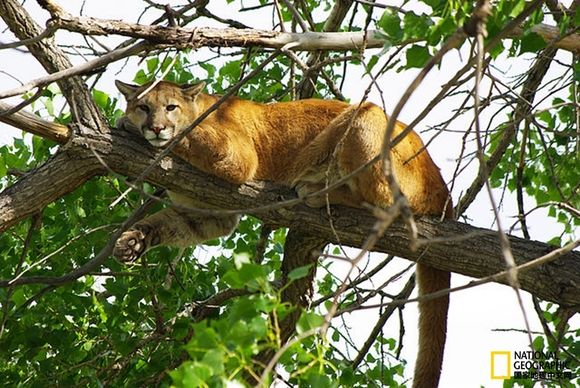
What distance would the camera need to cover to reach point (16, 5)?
502cm

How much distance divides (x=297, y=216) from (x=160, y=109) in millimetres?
1269

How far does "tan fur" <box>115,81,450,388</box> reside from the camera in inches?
225

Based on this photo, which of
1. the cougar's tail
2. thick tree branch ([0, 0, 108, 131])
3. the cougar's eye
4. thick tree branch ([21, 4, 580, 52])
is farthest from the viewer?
the cougar's eye

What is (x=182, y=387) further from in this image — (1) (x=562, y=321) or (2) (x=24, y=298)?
(2) (x=24, y=298)

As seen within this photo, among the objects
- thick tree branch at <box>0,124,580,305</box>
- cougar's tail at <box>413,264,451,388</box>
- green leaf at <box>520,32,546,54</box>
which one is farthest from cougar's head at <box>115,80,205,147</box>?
green leaf at <box>520,32,546,54</box>

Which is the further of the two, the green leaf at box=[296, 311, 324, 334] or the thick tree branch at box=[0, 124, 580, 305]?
the thick tree branch at box=[0, 124, 580, 305]

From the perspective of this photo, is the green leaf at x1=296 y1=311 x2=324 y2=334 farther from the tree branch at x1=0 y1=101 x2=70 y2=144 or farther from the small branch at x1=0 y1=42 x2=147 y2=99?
the tree branch at x1=0 y1=101 x2=70 y2=144

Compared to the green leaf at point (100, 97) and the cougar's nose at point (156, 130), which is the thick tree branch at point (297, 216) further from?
the green leaf at point (100, 97)

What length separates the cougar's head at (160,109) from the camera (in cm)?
573

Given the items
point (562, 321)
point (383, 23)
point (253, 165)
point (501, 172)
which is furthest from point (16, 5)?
point (501, 172)

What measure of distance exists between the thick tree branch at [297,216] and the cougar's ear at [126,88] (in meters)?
0.87

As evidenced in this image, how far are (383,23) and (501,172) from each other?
394 cm

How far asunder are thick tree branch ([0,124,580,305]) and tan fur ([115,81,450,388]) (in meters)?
0.13

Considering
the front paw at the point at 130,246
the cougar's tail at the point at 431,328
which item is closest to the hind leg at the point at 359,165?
the cougar's tail at the point at 431,328
